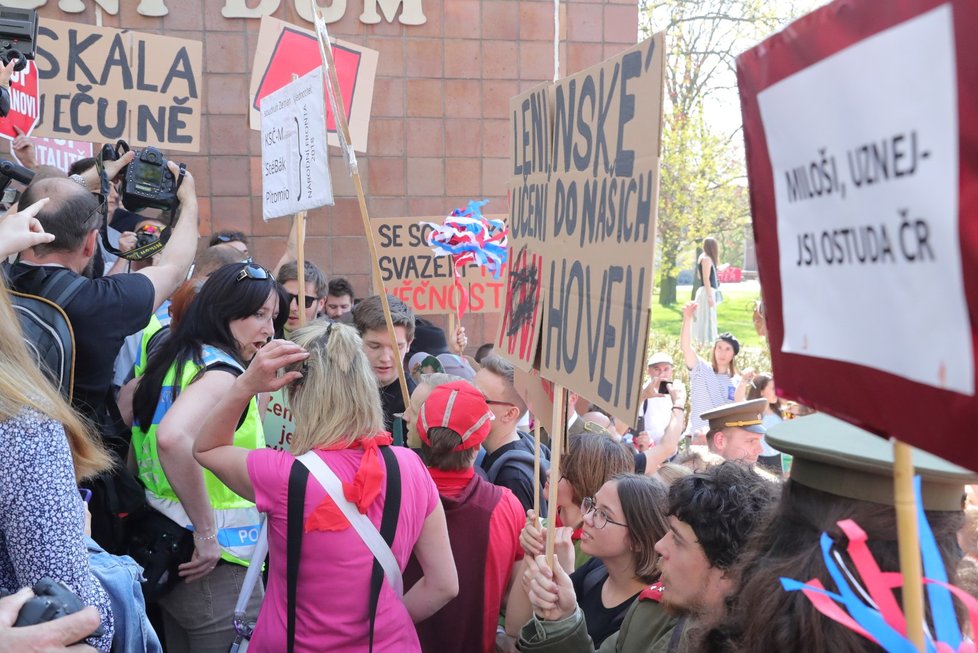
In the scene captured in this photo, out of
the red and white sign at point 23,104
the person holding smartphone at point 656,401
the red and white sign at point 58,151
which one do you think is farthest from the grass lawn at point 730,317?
the red and white sign at point 23,104

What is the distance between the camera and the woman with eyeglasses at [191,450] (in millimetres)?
2986

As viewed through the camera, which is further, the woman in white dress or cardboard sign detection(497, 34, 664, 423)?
the woman in white dress

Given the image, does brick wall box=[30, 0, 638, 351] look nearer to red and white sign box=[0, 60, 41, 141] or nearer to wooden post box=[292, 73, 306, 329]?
red and white sign box=[0, 60, 41, 141]

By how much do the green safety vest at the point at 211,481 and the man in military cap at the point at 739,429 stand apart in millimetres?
2354

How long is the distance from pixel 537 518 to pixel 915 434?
5.95 ft

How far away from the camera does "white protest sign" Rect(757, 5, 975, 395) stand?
93 cm

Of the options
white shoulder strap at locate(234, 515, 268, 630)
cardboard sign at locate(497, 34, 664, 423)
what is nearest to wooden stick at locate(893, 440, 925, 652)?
cardboard sign at locate(497, 34, 664, 423)

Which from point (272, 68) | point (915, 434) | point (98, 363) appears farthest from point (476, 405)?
point (272, 68)

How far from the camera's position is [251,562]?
3039 mm

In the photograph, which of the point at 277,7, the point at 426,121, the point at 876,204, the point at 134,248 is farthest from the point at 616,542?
the point at 277,7

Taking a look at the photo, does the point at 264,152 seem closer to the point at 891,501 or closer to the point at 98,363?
the point at 98,363

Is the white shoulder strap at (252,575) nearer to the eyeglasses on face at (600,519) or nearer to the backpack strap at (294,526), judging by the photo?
the backpack strap at (294,526)

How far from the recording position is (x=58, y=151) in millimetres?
6781

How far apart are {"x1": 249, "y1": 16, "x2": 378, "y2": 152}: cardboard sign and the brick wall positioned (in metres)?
1.48
